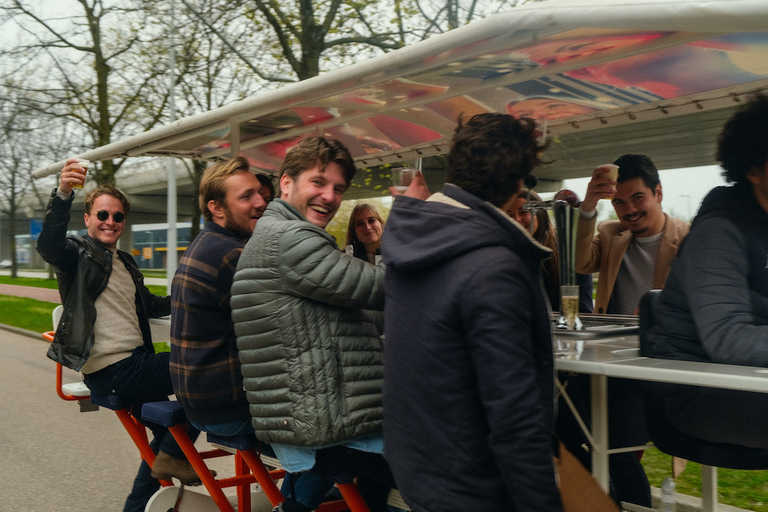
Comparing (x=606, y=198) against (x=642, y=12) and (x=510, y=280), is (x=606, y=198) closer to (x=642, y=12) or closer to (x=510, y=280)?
(x=642, y=12)

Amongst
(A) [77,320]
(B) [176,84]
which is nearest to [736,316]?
(A) [77,320]

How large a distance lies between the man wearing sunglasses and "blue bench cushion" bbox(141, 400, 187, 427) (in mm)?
249

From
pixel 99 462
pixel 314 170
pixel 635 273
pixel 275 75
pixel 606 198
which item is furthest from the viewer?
pixel 275 75

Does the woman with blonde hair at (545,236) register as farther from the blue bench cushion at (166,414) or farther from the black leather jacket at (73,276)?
the black leather jacket at (73,276)

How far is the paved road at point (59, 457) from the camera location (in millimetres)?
4574

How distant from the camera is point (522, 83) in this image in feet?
10.8

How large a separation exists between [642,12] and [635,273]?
8.60ft

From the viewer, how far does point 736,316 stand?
202 cm

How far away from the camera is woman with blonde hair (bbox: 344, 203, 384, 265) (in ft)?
18.5

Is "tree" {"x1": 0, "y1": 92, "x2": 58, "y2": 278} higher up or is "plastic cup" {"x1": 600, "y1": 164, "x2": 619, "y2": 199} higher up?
"tree" {"x1": 0, "y1": 92, "x2": 58, "y2": 278}

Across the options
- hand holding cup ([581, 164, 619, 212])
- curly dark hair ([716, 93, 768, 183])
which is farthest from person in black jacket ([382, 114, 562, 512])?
hand holding cup ([581, 164, 619, 212])

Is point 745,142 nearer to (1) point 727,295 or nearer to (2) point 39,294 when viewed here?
(1) point 727,295

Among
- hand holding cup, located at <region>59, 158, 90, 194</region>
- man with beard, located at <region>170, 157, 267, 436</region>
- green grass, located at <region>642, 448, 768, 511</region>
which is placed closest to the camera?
man with beard, located at <region>170, 157, 267, 436</region>

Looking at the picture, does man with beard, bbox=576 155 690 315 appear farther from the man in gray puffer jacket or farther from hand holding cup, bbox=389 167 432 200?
the man in gray puffer jacket
